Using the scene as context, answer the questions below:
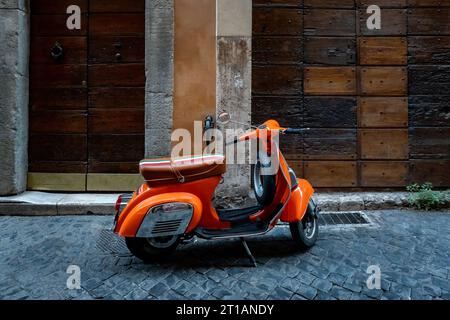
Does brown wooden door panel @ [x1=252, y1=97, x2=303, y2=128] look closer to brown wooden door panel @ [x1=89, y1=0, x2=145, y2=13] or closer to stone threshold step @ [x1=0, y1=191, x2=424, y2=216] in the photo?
stone threshold step @ [x1=0, y1=191, x2=424, y2=216]

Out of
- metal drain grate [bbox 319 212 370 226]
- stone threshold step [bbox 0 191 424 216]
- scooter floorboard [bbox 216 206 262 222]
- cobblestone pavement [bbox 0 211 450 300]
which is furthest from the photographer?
stone threshold step [bbox 0 191 424 216]

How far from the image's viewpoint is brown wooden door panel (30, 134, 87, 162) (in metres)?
4.75

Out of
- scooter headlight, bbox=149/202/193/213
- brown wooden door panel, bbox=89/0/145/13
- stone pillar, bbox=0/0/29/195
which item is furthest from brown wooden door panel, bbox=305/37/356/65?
stone pillar, bbox=0/0/29/195

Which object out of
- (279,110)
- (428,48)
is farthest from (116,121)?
(428,48)

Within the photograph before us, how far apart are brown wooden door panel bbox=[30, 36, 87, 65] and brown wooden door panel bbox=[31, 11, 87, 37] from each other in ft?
0.24

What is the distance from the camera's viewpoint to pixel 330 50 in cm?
462

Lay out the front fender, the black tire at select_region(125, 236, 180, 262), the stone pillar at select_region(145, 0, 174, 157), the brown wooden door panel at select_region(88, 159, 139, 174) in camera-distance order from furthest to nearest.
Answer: the brown wooden door panel at select_region(88, 159, 139, 174) < the stone pillar at select_region(145, 0, 174, 157) < the black tire at select_region(125, 236, 180, 262) < the front fender

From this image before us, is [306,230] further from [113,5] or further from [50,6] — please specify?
[50,6]

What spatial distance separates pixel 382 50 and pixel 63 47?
15.5 ft

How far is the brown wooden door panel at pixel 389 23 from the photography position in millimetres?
4633

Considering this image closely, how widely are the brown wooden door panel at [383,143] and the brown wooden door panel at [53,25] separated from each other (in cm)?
445

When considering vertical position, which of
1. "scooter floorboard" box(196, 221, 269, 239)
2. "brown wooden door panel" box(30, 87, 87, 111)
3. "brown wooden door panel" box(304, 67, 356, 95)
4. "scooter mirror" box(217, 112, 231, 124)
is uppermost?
"brown wooden door panel" box(304, 67, 356, 95)
